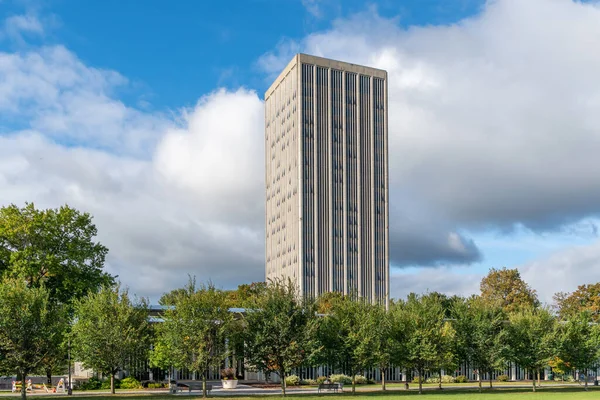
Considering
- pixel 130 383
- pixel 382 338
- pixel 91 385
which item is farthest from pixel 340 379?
pixel 91 385

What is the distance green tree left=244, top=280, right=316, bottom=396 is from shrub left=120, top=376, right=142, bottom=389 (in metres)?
16.4

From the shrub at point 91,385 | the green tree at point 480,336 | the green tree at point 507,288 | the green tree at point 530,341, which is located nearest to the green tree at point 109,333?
the shrub at point 91,385

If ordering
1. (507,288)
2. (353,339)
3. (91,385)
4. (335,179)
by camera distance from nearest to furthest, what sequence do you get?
(353,339)
(91,385)
(507,288)
(335,179)

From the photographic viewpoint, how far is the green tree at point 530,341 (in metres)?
68.1

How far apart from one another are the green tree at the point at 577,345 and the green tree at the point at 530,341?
2.71m

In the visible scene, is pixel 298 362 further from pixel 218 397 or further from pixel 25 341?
pixel 25 341

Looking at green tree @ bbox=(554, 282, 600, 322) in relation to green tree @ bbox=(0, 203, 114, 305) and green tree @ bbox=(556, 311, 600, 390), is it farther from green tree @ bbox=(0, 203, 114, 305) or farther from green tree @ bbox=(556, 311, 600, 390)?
green tree @ bbox=(0, 203, 114, 305)

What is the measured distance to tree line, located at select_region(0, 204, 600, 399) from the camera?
5406 centimetres

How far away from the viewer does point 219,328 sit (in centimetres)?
5653

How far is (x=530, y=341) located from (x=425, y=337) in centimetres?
1389

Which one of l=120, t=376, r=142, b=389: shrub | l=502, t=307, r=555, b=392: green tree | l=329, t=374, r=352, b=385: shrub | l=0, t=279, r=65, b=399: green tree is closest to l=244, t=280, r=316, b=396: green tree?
l=0, t=279, r=65, b=399: green tree

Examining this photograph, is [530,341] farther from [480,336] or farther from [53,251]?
[53,251]

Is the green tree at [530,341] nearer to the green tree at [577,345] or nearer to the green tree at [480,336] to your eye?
the green tree at [480,336]

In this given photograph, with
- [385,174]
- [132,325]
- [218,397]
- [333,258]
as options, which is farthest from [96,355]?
[385,174]
